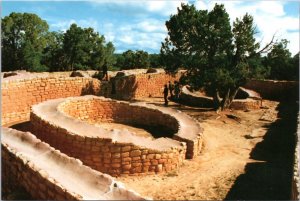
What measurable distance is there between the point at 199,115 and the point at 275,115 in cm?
457

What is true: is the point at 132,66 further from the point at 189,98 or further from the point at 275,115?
the point at 275,115

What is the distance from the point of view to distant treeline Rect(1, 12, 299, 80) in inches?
1431

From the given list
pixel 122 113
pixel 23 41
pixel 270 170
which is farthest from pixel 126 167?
pixel 23 41

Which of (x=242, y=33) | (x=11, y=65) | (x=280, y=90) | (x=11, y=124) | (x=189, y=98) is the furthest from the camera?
(x=11, y=65)

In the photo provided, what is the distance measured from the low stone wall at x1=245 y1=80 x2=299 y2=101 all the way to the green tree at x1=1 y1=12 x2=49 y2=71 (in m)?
22.2

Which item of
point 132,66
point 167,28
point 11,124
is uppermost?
point 167,28

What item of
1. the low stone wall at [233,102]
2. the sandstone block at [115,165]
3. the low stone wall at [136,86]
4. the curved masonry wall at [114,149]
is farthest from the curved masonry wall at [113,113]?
the low stone wall at [233,102]

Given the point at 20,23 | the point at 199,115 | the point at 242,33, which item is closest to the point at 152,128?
the point at 199,115

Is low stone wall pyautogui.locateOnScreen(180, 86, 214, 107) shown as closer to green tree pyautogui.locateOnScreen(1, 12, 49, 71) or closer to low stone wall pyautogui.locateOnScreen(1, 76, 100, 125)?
low stone wall pyautogui.locateOnScreen(1, 76, 100, 125)

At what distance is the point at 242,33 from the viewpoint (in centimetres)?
1806

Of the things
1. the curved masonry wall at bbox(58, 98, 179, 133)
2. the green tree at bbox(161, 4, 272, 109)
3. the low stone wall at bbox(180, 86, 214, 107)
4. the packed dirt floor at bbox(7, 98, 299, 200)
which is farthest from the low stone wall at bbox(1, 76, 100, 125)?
the low stone wall at bbox(180, 86, 214, 107)

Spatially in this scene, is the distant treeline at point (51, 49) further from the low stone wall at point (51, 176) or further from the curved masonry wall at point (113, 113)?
the low stone wall at point (51, 176)

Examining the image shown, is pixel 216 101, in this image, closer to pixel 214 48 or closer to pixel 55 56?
pixel 214 48

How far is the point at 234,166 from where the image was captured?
10969 millimetres
